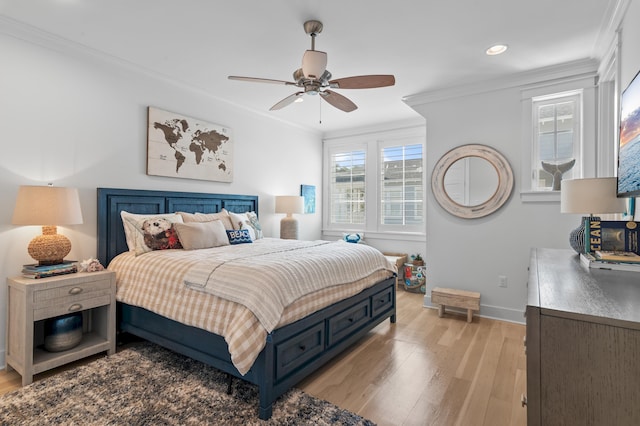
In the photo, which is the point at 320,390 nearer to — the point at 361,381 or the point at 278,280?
the point at 361,381

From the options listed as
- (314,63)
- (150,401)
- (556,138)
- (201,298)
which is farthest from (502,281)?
(150,401)

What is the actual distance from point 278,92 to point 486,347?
11.5 feet

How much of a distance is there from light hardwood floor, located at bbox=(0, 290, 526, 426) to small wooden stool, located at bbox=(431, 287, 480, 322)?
0.66 ft

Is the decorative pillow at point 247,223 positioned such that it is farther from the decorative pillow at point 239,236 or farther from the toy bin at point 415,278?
the toy bin at point 415,278

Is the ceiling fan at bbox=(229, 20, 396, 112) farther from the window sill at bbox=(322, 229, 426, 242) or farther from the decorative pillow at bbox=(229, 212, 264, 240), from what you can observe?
the window sill at bbox=(322, 229, 426, 242)

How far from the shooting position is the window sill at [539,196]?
10.8ft

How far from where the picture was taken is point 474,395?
2115 mm

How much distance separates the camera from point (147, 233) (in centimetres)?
295

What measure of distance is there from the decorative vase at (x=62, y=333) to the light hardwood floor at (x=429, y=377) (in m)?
0.22

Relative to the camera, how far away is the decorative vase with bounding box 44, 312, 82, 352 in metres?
2.43

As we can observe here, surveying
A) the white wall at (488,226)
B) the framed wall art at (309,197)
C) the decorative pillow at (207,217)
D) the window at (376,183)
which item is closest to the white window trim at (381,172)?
the window at (376,183)

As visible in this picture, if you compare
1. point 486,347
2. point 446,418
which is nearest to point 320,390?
point 446,418

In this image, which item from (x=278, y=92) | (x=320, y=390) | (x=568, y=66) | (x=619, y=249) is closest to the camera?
(x=619, y=249)

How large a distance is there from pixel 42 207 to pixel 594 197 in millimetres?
3762
